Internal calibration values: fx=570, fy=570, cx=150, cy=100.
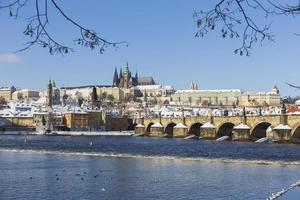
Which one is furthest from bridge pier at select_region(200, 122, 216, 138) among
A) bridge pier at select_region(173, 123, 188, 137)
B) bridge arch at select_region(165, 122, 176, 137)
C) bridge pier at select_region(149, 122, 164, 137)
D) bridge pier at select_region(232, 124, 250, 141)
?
bridge arch at select_region(165, 122, 176, 137)

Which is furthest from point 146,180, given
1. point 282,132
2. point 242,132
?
point 242,132

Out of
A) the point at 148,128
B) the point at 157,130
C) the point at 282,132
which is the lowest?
the point at 157,130

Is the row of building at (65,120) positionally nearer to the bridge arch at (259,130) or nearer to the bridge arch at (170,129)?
the bridge arch at (170,129)

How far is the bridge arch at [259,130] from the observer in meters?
78.2

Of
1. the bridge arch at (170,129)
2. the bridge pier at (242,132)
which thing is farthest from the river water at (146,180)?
the bridge arch at (170,129)

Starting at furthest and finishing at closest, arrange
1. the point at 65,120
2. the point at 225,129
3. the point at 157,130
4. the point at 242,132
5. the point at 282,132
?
the point at 65,120
the point at 157,130
the point at 225,129
the point at 242,132
the point at 282,132

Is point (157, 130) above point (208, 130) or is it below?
below

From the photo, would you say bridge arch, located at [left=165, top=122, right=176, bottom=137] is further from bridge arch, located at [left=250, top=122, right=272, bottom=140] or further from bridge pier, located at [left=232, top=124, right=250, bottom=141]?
bridge pier, located at [left=232, top=124, right=250, bottom=141]

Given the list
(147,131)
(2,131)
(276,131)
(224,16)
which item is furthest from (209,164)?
(2,131)

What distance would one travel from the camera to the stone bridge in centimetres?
6906

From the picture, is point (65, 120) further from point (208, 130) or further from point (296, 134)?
point (296, 134)

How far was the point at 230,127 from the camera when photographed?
88812mm

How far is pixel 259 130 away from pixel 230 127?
27.5 feet

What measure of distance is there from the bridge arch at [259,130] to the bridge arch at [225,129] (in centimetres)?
543
